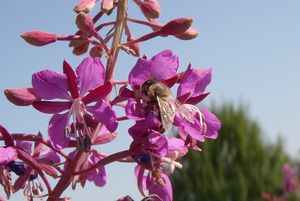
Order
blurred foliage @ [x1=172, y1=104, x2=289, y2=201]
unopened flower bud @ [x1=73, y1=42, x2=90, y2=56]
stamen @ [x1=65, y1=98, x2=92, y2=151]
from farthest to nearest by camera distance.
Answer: blurred foliage @ [x1=172, y1=104, x2=289, y2=201] < unopened flower bud @ [x1=73, y1=42, x2=90, y2=56] < stamen @ [x1=65, y1=98, x2=92, y2=151]

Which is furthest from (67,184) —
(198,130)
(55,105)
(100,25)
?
(100,25)

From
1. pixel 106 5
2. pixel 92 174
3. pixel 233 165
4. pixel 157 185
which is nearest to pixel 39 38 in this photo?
pixel 106 5

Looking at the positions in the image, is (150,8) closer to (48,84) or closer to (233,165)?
(48,84)

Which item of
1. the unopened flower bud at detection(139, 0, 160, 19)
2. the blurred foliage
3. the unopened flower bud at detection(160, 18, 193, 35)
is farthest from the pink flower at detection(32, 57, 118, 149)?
the blurred foliage

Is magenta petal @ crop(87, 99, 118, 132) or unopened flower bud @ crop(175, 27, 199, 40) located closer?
magenta petal @ crop(87, 99, 118, 132)

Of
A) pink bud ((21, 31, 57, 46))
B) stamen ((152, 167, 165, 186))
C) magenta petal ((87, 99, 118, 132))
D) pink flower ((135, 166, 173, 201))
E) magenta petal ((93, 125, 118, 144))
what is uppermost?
pink bud ((21, 31, 57, 46))

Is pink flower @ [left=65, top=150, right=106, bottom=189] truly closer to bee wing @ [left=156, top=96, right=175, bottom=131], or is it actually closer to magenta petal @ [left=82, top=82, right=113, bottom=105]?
magenta petal @ [left=82, top=82, right=113, bottom=105]
